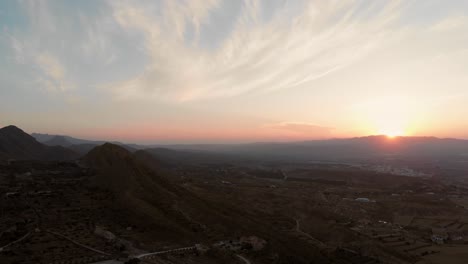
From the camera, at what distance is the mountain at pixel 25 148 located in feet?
480

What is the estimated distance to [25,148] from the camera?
15512 centimetres

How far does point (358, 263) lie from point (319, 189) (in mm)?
84191

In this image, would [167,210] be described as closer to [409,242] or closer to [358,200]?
[409,242]

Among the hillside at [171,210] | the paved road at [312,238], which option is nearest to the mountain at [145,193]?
the hillside at [171,210]

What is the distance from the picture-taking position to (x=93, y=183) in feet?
209

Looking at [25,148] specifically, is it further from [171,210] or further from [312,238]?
[312,238]

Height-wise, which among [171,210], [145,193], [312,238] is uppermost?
[145,193]

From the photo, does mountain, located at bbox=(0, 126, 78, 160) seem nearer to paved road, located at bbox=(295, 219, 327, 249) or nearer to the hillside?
the hillside

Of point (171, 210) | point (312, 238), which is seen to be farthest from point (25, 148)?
point (312, 238)

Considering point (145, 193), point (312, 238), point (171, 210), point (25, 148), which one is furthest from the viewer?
point (25, 148)

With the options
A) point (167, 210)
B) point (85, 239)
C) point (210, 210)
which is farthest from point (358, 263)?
point (85, 239)

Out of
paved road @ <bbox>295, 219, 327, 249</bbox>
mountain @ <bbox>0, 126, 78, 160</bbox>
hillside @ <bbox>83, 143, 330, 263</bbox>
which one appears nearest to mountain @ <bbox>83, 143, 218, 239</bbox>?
hillside @ <bbox>83, 143, 330, 263</bbox>

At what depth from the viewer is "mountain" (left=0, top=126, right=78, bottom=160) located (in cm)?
14618

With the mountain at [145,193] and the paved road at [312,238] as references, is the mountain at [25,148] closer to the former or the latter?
the mountain at [145,193]
